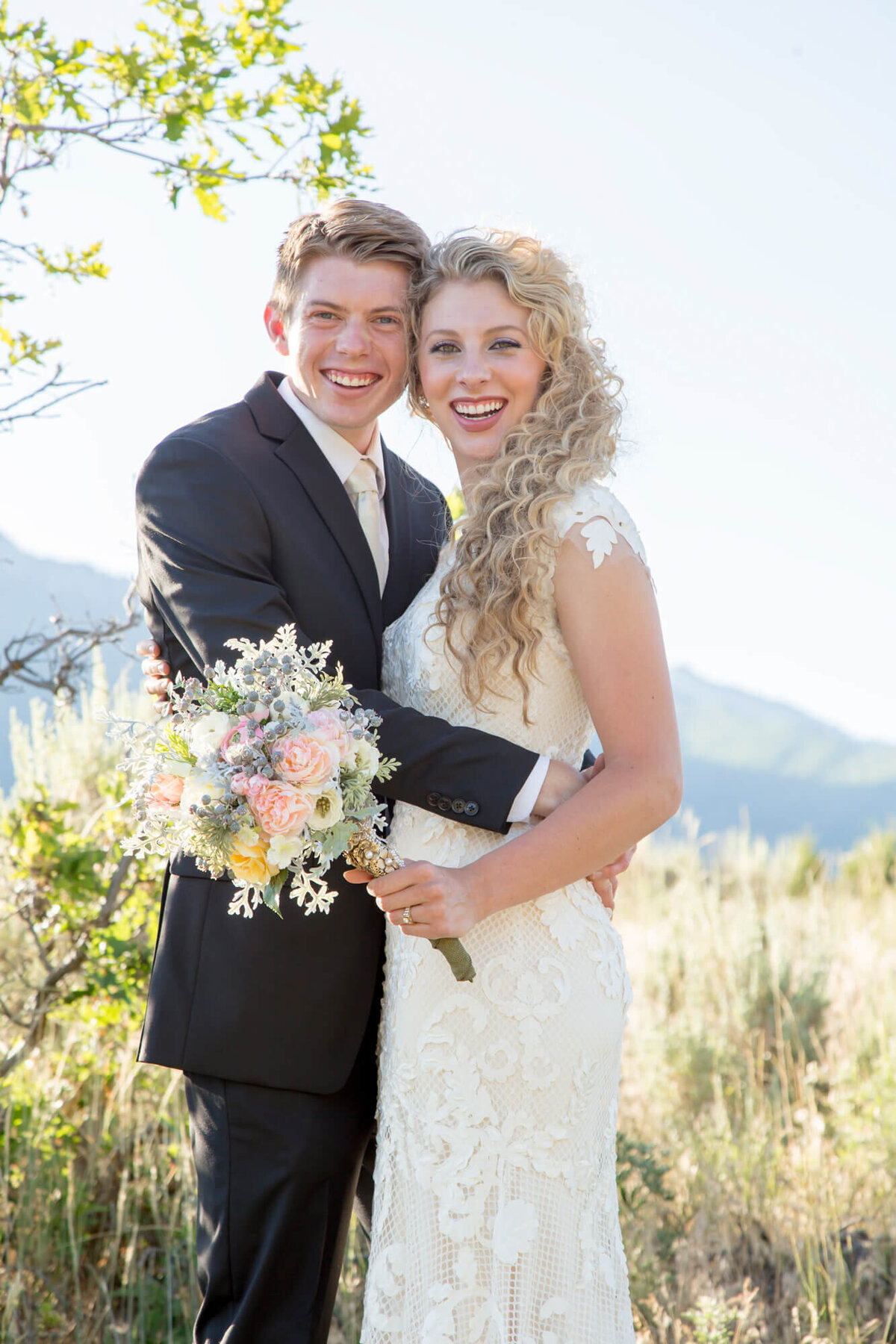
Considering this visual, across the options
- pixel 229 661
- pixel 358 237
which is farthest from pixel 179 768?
pixel 358 237

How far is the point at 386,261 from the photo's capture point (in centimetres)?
295

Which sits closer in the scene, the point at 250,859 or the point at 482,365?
the point at 250,859

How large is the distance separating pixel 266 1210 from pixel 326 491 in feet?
5.32

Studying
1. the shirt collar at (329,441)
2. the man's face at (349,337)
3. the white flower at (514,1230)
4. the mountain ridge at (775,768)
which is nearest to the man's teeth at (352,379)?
the man's face at (349,337)

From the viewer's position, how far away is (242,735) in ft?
5.73

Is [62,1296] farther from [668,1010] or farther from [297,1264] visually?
[668,1010]

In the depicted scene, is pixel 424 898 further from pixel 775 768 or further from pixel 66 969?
pixel 775 768

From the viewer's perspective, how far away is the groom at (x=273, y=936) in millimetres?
2352

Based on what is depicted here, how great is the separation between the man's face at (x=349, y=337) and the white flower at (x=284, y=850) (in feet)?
4.99

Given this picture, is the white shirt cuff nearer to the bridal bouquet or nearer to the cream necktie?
the bridal bouquet

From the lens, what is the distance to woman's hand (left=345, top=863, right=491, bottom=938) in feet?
6.66

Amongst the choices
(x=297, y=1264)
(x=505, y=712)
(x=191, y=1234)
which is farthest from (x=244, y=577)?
(x=191, y=1234)

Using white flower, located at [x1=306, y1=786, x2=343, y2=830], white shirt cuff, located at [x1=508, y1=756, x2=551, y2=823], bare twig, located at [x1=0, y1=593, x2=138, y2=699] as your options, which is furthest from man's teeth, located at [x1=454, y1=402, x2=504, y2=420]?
bare twig, located at [x1=0, y1=593, x2=138, y2=699]

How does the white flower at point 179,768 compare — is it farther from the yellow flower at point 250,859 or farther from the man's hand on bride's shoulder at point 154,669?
the man's hand on bride's shoulder at point 154,669
